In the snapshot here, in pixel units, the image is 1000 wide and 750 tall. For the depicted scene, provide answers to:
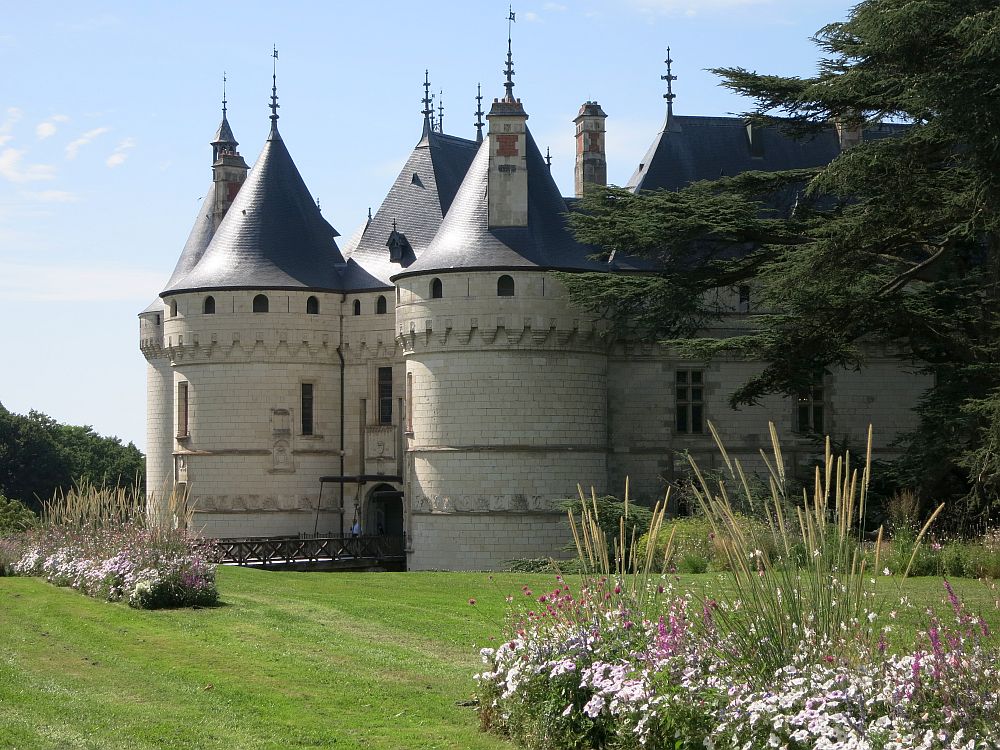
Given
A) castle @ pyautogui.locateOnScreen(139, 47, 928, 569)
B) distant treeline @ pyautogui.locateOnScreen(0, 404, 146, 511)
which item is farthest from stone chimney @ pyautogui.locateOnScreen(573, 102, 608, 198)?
distant treeline @ pyautogui.locateOnScreen(0, 404, 146, 511)

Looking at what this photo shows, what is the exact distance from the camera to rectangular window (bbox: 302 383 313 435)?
3538cm

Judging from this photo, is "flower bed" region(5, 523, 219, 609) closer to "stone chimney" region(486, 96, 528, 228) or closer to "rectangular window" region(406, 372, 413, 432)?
"rectangular window" region(406, 372, 413, 432)

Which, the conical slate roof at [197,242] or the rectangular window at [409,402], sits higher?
the conical slate roof at [197,242]

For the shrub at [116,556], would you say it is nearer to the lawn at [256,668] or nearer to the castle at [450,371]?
the lawn at [256,668]

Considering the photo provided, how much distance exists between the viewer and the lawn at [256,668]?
9.18 metres

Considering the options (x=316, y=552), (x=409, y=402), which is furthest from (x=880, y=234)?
(x=316, y=552)

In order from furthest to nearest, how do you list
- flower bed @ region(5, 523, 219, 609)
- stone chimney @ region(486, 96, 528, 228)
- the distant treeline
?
the distant treeline, stone chimney @ region(486, 96, 528, 228), flower bed @ region(5, 523, 219, 609)

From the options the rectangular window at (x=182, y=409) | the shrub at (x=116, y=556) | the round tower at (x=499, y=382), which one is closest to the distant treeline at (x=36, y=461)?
the rectangular window at (x=182, y=409)

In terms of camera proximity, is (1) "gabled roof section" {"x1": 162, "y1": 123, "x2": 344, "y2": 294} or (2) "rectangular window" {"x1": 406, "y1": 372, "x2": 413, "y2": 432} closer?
(2) "rectangular window" {"x1": 406, "y1": 372, "x2": 413, "y2": 432}

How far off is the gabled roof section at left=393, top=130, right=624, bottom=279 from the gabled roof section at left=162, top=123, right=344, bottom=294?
15.6ft

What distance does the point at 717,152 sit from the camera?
113 ft

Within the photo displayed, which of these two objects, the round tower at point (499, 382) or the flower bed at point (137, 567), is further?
the round tower at point (499, 382)

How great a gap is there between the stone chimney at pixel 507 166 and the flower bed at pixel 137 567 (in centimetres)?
1292

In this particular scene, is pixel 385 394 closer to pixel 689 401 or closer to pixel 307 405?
pixel 307 405
